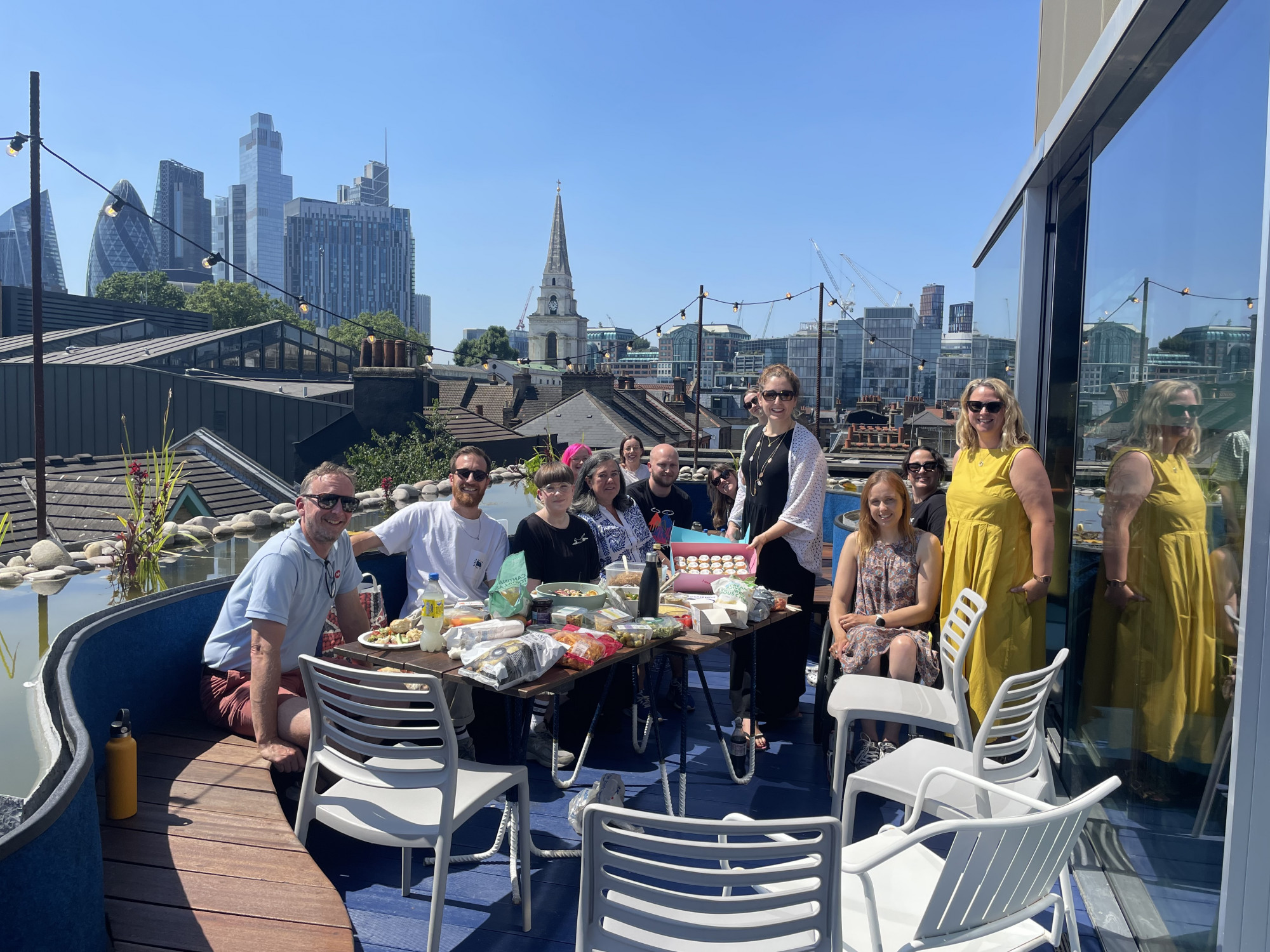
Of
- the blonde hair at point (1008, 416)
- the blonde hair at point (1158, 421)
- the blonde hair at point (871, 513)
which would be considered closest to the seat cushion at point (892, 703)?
the blonde hair at point (871, 513)

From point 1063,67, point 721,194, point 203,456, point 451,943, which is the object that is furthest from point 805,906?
point 721,194

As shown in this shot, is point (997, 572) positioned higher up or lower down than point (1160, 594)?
lower down

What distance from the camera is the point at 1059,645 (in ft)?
12.8

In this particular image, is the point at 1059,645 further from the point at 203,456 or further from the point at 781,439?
the point at 203,456

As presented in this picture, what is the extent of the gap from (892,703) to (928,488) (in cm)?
128

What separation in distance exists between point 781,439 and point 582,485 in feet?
3.02

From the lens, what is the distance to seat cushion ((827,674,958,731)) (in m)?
3.05

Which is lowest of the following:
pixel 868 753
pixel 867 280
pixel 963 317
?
pixel 868 753

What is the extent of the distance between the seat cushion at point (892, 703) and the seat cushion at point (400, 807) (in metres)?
1.22

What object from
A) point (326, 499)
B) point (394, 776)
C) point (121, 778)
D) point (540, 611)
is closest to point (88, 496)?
point (326, 499)

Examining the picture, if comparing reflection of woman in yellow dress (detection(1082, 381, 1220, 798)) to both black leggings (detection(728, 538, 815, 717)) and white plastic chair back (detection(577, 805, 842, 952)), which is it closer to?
white plastic chair back (detection(577, 805, 842, 952))

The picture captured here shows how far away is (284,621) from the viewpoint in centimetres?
289

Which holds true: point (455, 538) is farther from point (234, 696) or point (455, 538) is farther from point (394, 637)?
point (234, 696)

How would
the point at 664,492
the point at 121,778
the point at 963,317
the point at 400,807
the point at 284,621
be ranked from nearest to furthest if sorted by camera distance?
the point at 400,807 < the point at 121,778 < the point at 284,621 < the point at 664,492 < the point at 963,317
